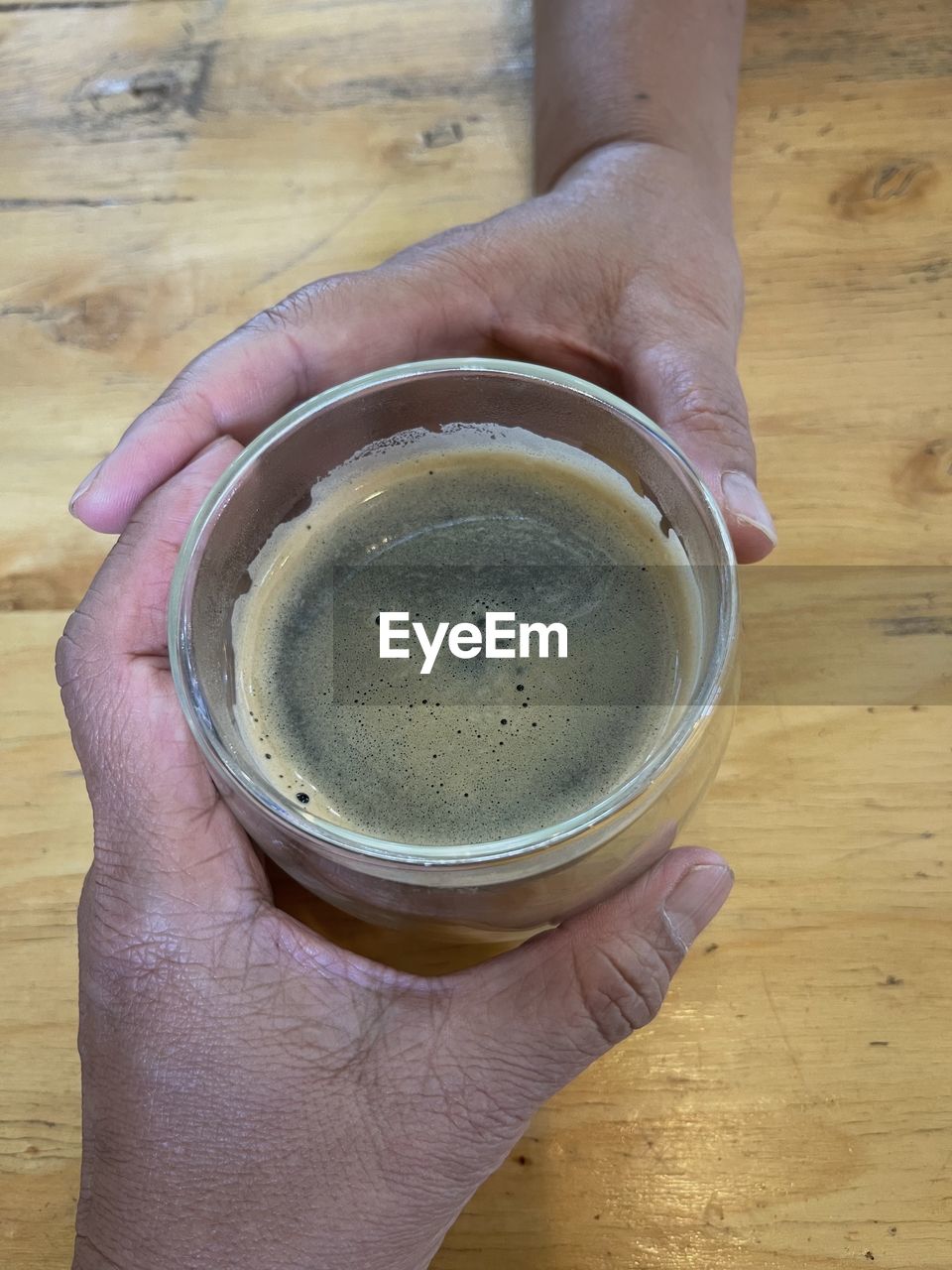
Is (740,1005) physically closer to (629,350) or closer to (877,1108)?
(877,1108)

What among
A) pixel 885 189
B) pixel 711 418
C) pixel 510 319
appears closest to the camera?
pixel 711 418

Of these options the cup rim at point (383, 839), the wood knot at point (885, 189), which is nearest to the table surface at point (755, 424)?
the wood knot at point (885, 189)

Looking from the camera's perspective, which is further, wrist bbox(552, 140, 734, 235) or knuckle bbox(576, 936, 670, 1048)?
wrist bbox(552, 140, 734, 235)

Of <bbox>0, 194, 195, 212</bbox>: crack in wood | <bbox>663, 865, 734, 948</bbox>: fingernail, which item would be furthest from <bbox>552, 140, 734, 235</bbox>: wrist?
<bbox>663, 865, 734, 948</bbox>: fingernail

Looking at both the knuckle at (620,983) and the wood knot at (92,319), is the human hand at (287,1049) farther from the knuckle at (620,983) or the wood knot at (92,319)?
the wood knot at (92,319)

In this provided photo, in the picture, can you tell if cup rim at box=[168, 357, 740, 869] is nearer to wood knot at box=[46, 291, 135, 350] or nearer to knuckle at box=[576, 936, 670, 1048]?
knuckle at box=[576, 936, 670, 1048]

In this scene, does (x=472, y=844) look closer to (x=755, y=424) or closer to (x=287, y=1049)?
(x=287, y=1049)

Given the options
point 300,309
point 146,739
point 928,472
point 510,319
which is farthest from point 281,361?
point 928,472
